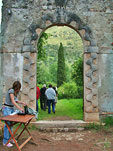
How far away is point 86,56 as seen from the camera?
6922mm

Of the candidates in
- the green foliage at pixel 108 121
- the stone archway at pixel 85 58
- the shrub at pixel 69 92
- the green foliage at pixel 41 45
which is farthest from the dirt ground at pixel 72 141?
the shrub at pixel 69 92

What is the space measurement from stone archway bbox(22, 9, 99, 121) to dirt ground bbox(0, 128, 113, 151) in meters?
0.96

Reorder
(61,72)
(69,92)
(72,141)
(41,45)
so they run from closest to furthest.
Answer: (72,141) → (41,45) → (69,92) → (61,72)

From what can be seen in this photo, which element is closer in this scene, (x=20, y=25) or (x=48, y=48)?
(x=20, y=25)

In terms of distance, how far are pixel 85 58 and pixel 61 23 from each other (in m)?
1.68

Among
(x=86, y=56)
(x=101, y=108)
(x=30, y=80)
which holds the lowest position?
(x=101, y=108)

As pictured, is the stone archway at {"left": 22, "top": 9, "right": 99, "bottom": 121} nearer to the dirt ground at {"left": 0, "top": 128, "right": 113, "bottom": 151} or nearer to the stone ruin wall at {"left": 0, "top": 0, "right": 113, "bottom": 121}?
the stone ruin wall at {"left": 0, "top": 0, "right": 113, "bottom": 121}

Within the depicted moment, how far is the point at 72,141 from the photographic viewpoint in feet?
17.2

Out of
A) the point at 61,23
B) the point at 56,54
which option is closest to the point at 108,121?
the point at 61,23

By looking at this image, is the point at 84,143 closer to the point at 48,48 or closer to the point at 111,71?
the point at 111,71

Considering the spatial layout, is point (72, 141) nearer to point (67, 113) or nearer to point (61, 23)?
point (67, 113)

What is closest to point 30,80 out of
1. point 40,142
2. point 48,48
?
point 40,142

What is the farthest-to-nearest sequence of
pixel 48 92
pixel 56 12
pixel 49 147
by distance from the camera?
pixel 48 92 → pixel 56 12 → pixel 49 147

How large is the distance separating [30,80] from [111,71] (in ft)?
10.4
